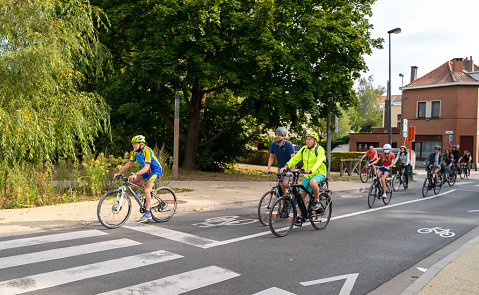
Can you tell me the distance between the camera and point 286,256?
5648 mm

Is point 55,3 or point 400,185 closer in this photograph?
point 55,3

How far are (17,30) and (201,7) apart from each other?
6682 mm

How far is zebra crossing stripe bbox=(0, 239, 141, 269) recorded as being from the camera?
198 inches

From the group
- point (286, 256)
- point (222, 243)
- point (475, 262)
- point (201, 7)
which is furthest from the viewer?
point (201, 7)

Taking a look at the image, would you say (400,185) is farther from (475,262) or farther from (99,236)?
(99,236)

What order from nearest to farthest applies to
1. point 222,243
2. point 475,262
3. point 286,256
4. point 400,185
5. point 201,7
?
point 475,262 → point 286,256 → point 222,243 → point 201,7 → point 400,185

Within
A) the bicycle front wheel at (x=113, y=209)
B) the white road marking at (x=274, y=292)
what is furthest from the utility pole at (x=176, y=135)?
the white road marking at (x=274, y=292)

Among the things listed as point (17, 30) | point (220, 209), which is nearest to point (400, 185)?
point (220, 209)

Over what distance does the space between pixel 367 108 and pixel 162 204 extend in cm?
6828

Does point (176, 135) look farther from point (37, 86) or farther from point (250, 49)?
point (37, 86)

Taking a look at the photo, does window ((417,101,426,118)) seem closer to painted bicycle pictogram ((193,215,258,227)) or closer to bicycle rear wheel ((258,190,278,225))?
painted bicycle pictogram ((193,215,258,227))

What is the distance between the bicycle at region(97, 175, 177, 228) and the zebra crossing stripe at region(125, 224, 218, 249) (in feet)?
1.01

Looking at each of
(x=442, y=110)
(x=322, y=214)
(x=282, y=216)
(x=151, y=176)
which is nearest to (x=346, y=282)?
(x=282, y=216)

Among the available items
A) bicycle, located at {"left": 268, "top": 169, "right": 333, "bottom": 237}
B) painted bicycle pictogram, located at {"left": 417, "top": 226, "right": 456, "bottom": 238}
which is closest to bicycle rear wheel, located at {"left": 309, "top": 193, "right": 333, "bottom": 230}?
bicycle, located at {"left": 268, "top": 169, "right": 333, "bottom": 237}
